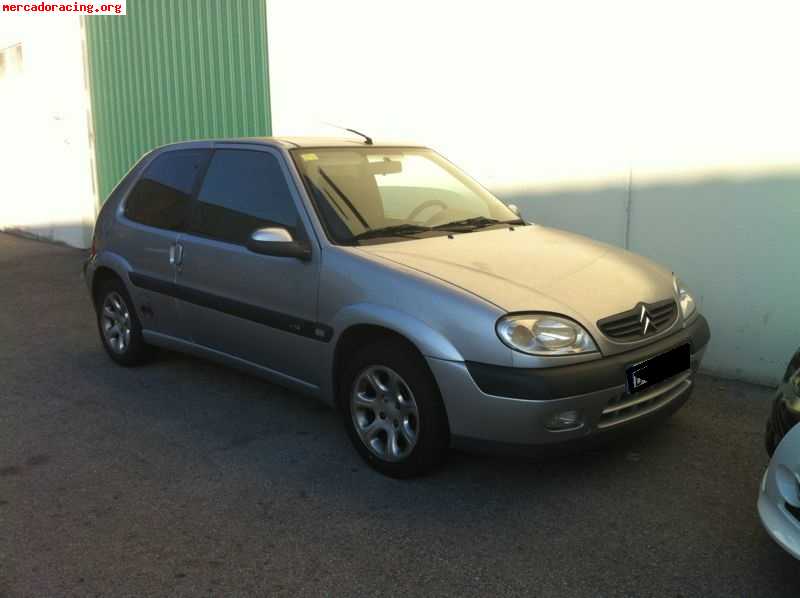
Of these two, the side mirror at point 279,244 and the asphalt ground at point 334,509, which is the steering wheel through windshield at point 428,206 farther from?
the asphalt ground at point 334,509

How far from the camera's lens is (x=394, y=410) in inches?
144

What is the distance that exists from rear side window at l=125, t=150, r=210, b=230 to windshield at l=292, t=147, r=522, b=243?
92 centimetres

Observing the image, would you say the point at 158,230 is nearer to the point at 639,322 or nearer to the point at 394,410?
the point at 394,410

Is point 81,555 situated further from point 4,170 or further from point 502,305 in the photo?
point 4,170

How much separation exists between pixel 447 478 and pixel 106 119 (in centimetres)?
927

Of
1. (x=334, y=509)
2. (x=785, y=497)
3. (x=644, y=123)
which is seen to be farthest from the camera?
(x=644, y=123)

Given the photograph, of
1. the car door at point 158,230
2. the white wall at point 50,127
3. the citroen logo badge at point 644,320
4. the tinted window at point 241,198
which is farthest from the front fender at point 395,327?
the white wall at point 50,127

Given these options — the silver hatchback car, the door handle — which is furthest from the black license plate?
the door handle

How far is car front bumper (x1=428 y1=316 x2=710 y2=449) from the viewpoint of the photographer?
10.5ft

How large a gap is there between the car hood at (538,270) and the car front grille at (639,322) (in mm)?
35

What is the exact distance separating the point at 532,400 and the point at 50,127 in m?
10.8

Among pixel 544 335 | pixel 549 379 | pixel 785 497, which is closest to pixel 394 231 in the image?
pixel 544 335

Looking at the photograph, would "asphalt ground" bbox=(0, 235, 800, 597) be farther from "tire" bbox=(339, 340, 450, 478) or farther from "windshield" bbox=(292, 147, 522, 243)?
"windshield" bbox=(292, 147, 522, 243)

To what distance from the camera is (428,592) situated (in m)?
2.84
